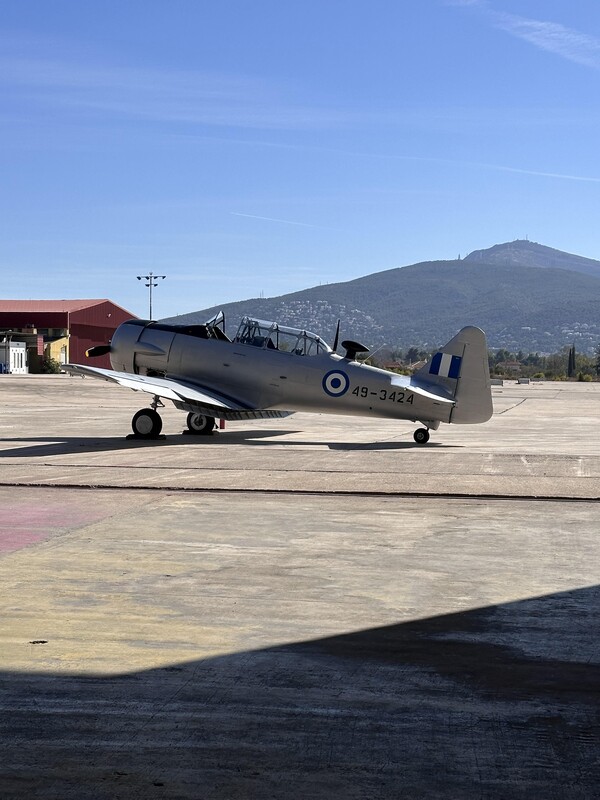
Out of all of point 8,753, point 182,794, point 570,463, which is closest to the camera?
point 182,794

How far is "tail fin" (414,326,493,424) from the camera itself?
19719 mm

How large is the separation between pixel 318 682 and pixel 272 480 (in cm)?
833

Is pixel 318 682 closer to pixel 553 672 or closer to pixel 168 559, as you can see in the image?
pixel 553 672

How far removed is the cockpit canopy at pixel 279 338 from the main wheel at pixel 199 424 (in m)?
1.82

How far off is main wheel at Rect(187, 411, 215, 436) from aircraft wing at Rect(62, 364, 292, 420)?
786mm

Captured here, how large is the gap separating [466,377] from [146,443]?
20.7ft

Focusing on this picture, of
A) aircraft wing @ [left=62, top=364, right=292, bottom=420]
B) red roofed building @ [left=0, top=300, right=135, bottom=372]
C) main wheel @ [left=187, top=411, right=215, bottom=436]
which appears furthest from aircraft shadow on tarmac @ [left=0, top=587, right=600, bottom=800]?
red roofed building @ [left=0, top=300, right=135, bottom=372]

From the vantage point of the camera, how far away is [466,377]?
1983cm

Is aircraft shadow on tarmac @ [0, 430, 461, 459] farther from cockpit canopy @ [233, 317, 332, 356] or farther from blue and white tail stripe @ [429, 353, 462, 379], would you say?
cockpit canopy @ [233, 317, 332, 356]

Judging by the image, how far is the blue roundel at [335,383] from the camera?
1962cm

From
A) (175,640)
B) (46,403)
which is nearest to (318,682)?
(175,640)

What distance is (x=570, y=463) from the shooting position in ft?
52.6

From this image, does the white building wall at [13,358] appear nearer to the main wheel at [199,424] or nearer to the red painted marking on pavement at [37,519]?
the main wheel at [199,424]

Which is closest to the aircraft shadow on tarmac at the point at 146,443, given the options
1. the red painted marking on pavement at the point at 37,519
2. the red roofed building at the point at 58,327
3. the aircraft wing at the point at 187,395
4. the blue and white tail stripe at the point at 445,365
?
the aircraft wing at the point at 187,395
